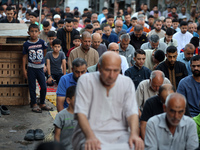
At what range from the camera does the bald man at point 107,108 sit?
4.02 meters

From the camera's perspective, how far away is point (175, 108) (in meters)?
4.45

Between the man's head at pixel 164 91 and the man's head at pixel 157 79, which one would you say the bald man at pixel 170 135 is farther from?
the man's head at pixel 157 79

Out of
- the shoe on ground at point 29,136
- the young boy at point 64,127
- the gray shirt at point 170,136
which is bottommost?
the shoe on ground at point 29,136

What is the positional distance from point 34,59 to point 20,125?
4.71 ft

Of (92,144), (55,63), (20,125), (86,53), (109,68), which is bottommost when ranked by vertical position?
(20,125)

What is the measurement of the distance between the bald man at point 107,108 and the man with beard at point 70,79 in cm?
230

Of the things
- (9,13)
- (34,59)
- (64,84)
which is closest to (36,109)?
(34,59)

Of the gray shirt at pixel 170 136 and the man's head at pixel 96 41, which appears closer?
the gray shirt at pixel 170 136

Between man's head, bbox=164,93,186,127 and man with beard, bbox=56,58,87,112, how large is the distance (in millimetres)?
2277

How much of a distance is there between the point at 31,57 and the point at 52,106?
1335mm

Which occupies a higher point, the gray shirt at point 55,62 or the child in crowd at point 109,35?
the child in crowd at point 109,35

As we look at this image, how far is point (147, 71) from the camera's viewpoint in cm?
807

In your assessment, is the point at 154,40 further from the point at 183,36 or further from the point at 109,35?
the point at 183,36

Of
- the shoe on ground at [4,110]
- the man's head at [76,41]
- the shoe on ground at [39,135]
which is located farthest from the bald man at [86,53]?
the man's head at [76,41]
